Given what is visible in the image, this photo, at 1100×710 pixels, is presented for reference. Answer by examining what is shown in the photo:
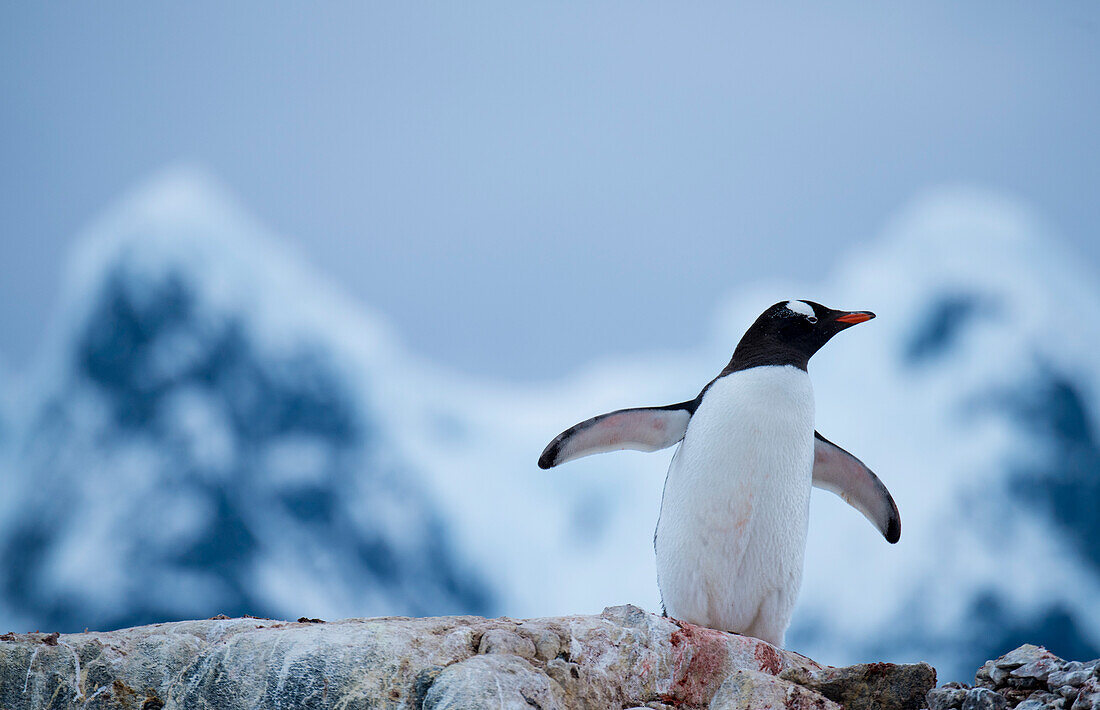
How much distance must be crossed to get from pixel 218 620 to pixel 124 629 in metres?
0.22

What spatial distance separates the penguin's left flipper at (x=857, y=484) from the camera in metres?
3.28

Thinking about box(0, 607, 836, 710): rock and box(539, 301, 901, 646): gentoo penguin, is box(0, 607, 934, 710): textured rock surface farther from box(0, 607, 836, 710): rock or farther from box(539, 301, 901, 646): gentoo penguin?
box(539, 301, 901, 646): gentoo penguin

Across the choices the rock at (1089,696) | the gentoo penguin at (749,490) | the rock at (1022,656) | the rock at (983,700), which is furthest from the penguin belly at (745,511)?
the rock at (1089,696)

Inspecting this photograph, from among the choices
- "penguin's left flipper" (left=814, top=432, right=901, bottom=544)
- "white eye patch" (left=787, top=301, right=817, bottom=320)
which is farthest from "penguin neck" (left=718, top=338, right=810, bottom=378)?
"penguin's left flipper" (left=814, top=432, right=901, bottom=544)

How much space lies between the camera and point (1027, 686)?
2002 millimetres

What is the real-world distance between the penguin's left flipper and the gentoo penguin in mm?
376

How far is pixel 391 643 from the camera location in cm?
192

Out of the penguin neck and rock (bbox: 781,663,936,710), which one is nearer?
rock (bbox: 781,663,936,710)

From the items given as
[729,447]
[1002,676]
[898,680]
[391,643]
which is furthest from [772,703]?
[729,447]

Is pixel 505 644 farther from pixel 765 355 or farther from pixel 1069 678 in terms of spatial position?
pixel 765 355

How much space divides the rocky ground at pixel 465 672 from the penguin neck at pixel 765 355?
996mm

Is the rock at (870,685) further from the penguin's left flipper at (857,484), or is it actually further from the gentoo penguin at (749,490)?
the penguin's left flipper at (857,484)

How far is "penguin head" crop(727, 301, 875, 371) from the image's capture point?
303 cm

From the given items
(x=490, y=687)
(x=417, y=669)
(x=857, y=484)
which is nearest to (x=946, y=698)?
(x=490, y=687)
